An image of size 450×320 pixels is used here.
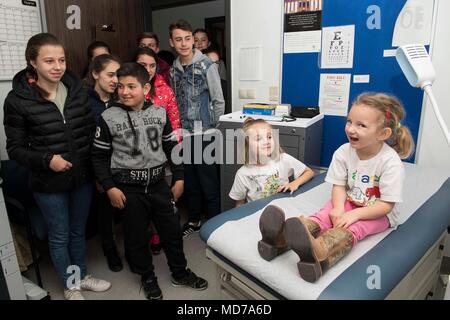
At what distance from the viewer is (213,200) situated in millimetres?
2443

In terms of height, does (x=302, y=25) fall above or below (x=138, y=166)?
above

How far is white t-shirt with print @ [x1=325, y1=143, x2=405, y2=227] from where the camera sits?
4.06ft

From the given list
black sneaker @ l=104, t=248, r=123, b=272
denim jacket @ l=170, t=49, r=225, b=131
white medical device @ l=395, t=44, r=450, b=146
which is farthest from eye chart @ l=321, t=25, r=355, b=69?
black sneaker @ l=104, t=248, r=123, b=272

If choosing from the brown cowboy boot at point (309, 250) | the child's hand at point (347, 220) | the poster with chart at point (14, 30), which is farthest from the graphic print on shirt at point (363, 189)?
the poster with chart at point (14, 30)

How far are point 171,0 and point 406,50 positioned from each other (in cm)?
197

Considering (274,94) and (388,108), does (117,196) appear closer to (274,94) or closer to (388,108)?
(388,108)

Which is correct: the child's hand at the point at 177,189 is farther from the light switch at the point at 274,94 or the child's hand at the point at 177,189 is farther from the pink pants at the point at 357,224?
the light switch at the point at 274,94

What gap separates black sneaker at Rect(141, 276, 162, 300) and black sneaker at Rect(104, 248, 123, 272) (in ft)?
1.06

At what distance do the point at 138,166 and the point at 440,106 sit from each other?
5.68 feet

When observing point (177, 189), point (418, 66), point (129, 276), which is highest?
point (418, 66)

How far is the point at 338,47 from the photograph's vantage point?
219cm

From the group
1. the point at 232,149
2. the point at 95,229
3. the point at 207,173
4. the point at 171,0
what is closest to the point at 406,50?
the point at 232,149

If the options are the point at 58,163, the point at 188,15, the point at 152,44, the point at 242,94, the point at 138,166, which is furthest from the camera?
the point at 188,15

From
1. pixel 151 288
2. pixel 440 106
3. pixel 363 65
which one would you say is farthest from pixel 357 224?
pixel 363 65
